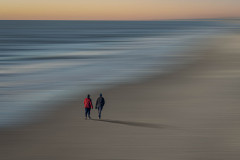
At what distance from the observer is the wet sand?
10047mm

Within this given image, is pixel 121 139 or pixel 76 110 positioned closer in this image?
pixel 121 139

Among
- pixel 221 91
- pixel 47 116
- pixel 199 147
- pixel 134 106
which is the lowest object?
pixel 199 147

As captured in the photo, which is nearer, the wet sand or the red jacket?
the wet sand

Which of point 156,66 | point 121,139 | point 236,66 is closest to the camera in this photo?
point 121,139

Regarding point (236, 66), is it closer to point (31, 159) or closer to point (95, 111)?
point (95, 111)

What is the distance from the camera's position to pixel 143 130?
11.9 m

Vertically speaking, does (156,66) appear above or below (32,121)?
above

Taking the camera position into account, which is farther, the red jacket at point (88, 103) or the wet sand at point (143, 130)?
the red jacket at point (88, 103)

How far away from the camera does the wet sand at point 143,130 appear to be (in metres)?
10.0

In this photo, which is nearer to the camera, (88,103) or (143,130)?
(143,130)

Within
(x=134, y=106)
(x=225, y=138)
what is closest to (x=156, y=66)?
(x=134, y=106)

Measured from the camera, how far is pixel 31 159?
9.66 m

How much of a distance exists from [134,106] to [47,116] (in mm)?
3380

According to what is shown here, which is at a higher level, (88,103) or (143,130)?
(88,103)
